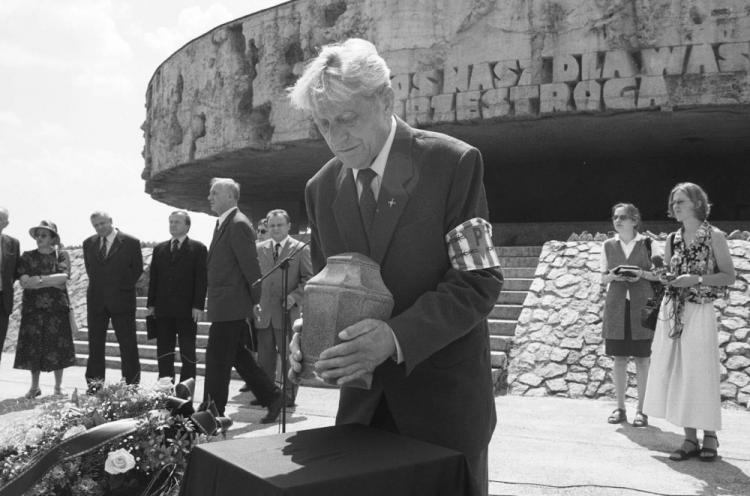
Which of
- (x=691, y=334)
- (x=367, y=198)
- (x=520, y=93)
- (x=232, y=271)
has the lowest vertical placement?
(x=691, y=334)

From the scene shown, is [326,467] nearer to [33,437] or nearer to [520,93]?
[33,437]

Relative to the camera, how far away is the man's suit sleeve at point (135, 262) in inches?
296


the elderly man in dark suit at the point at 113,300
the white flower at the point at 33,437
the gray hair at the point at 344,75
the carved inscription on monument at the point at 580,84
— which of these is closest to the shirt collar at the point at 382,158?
the gray hair at the point at 344,75

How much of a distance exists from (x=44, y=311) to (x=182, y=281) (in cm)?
191

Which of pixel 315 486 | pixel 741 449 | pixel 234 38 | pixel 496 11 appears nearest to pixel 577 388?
pixel 741 449

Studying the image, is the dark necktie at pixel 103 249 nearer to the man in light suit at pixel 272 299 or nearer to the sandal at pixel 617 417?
the man in light suit at pixel 272 299

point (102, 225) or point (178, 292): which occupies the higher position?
point (102, 225)

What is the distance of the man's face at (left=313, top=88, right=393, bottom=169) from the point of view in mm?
1802

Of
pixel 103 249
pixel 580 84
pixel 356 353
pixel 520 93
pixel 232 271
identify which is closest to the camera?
pixel 356 353

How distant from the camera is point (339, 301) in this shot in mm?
1633

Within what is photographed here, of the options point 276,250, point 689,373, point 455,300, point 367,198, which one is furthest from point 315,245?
point 276,250

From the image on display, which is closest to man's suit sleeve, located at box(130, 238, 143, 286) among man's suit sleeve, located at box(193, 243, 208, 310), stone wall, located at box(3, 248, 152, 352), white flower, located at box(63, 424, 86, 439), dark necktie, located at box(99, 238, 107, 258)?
dark necktie, located at box(99, 238, 107, 258)

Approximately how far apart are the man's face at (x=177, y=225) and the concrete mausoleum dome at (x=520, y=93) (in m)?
7.06

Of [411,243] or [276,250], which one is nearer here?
[411,243]
